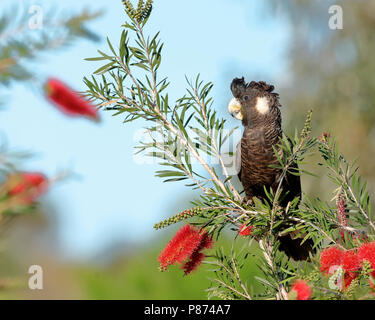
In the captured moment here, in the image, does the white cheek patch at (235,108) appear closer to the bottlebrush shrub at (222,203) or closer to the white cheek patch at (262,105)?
the white cheek patch at (262,105)

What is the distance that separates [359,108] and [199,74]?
387 centimetres

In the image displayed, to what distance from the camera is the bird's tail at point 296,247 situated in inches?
43.3

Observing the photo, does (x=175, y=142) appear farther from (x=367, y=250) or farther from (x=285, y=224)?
(x=367, y=250)

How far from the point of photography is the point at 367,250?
0.56 meters

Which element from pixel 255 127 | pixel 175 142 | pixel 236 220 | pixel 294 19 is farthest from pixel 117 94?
pixel 294 19

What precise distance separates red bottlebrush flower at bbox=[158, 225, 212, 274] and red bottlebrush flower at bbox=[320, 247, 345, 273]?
20 centimetres

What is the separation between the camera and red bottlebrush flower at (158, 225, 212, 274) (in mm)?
658

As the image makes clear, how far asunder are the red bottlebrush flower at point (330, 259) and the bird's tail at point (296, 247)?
20.2 inches

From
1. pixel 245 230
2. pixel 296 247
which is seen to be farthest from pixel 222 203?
pixel 296 247

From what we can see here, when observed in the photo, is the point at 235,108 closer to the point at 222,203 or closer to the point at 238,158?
the point at 238,158

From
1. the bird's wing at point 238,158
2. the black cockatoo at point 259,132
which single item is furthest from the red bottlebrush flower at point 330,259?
the bird's wing at point 238,158

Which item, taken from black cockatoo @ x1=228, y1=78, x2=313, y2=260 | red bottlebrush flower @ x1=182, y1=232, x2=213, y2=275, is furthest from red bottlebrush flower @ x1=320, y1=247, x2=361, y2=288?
black cockatoo @ x1=228, y1=78, x2=313, y2=260

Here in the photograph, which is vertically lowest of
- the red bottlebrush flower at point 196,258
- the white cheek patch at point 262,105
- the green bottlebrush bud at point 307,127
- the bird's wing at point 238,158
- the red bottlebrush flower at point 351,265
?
the red bottlebrush flower at point 351,265

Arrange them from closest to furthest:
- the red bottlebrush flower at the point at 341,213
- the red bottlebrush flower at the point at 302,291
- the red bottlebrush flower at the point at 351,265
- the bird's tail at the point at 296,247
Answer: the red bottlebrush flower at the point at 302,291, the red bottlebrush flower at the point at 351,265, the red bottlebrush flower at the point at 341,213, the bird's tail at the point at 296,247
